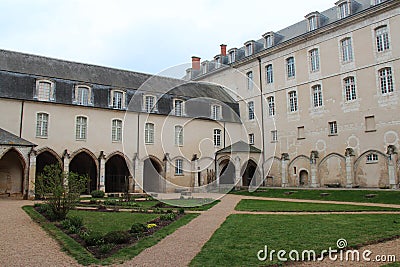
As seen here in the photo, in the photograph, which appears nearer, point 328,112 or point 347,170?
point 347,170

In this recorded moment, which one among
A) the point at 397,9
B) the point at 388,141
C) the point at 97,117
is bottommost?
the point at 388,141

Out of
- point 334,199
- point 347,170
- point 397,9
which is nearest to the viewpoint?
point 334,199

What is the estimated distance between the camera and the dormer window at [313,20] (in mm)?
23719

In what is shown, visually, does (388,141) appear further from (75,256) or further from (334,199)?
(75,256)

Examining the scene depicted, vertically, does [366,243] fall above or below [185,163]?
below

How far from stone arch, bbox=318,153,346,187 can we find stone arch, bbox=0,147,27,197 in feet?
57.7

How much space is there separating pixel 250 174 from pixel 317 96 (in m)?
8.15

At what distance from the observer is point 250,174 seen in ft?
91.5

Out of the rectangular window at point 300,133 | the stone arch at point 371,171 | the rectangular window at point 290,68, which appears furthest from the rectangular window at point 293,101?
the stone arch at point 371,171

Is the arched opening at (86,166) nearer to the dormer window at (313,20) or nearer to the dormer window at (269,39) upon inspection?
the dormer window at (269,39)

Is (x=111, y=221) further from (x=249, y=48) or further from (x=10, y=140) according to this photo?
(x=249, y=48)

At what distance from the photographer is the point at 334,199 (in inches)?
656

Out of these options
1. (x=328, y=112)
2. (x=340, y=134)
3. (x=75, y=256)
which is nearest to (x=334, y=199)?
(x=340, y=134)

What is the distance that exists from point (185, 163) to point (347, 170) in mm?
10979
